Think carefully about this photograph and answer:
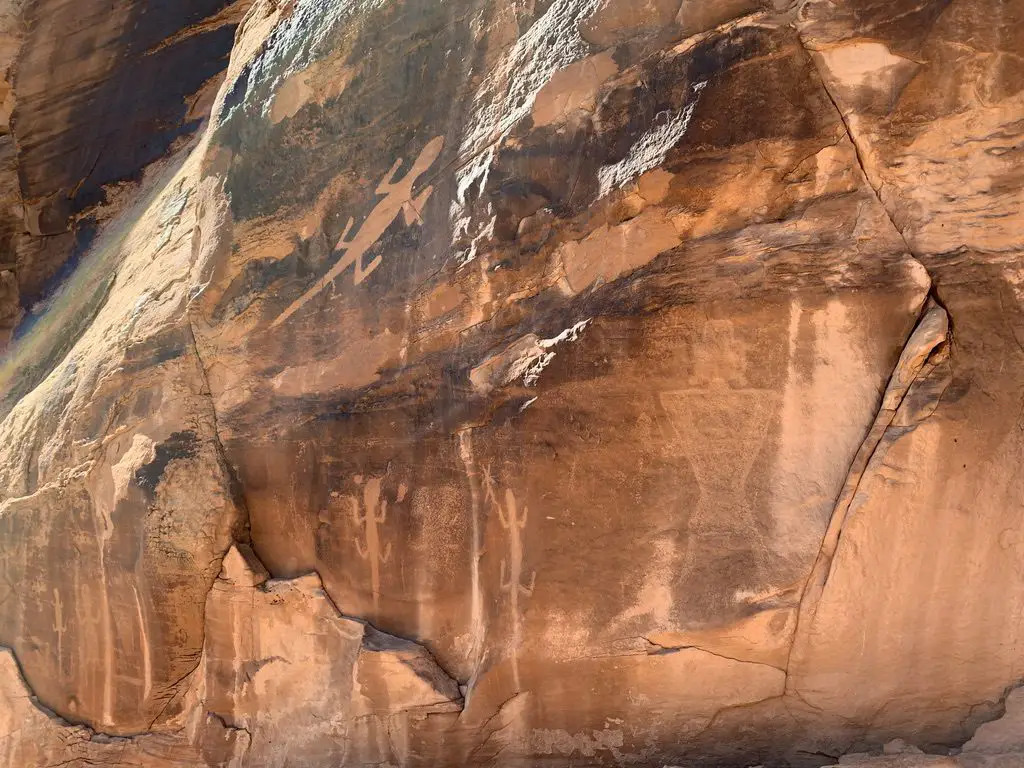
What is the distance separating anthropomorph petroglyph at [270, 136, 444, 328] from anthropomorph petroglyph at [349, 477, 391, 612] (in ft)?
2.68

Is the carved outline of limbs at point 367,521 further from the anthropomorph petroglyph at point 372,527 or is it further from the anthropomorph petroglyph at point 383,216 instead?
the anthropomorph petroglyph at point 383,216

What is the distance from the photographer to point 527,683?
121 inches

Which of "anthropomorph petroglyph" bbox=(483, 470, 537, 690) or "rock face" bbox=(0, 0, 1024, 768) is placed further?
"anthropomorph petroglyph" bbox=(483, 470, 537, 690)

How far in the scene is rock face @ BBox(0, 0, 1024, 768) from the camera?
257cm

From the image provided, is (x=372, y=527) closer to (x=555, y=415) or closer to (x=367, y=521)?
(x=367, y=521)

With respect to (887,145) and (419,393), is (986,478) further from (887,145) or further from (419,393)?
(419,393)

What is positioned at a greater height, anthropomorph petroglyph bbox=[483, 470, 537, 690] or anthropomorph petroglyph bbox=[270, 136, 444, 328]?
anthropomorph petroglyph bbox=[270, 136, 444, 328]

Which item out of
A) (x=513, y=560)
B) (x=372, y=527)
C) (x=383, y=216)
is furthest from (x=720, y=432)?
(x=383, y=216)

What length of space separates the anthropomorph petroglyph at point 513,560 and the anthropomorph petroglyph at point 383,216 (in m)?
1.00

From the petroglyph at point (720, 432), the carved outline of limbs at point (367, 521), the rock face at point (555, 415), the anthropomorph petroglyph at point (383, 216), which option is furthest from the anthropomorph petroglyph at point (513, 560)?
the anthropomorph petroglyph at point (383, 216)

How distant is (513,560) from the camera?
121 inches

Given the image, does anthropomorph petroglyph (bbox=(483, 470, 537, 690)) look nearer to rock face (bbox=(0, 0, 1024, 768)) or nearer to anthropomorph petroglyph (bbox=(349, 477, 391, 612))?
rock face (bbox=(0, 0, 1024, 768))

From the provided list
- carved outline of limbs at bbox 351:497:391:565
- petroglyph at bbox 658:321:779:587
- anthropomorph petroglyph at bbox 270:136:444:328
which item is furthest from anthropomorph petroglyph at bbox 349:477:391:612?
petroglyph at bbox 658:321:779:587

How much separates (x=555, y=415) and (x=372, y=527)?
89 cm
